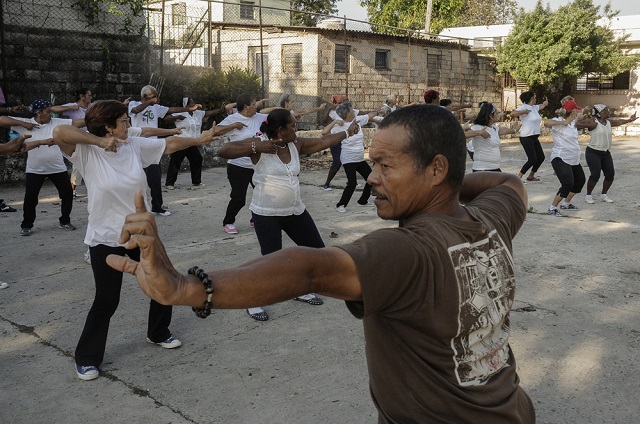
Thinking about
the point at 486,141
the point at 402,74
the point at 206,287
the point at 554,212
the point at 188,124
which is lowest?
the point at 554,212

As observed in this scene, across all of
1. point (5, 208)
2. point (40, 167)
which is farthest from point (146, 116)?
point (40, 167)

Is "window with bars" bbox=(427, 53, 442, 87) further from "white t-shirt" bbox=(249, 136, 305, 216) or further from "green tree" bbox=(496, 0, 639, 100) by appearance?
"white t-shirt" bbox=(249, 136, 305, 216)

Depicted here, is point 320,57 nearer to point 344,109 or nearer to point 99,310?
point 344,109

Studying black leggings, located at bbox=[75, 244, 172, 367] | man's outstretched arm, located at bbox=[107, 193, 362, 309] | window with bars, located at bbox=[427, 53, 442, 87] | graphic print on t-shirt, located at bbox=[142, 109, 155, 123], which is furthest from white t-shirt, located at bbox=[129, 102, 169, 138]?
window with bars, located at bbox=[427, 53, 442, 87]

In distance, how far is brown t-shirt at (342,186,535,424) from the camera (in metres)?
1.61

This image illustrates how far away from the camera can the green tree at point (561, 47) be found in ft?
78.6

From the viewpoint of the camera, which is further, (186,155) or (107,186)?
(186,155)

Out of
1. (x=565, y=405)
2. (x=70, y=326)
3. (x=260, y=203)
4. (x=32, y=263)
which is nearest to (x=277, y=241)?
(x=260, y=203)

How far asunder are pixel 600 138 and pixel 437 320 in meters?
9.36

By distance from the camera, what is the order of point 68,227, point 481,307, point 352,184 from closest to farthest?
1. point 481,307
2. point 68,227
3. point 352,184

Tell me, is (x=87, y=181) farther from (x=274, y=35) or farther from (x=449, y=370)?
(x=274, y=35)

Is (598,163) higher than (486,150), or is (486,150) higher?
(486,150)

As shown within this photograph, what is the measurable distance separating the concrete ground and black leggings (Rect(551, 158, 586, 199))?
5.53ft

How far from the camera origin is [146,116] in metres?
10.8
